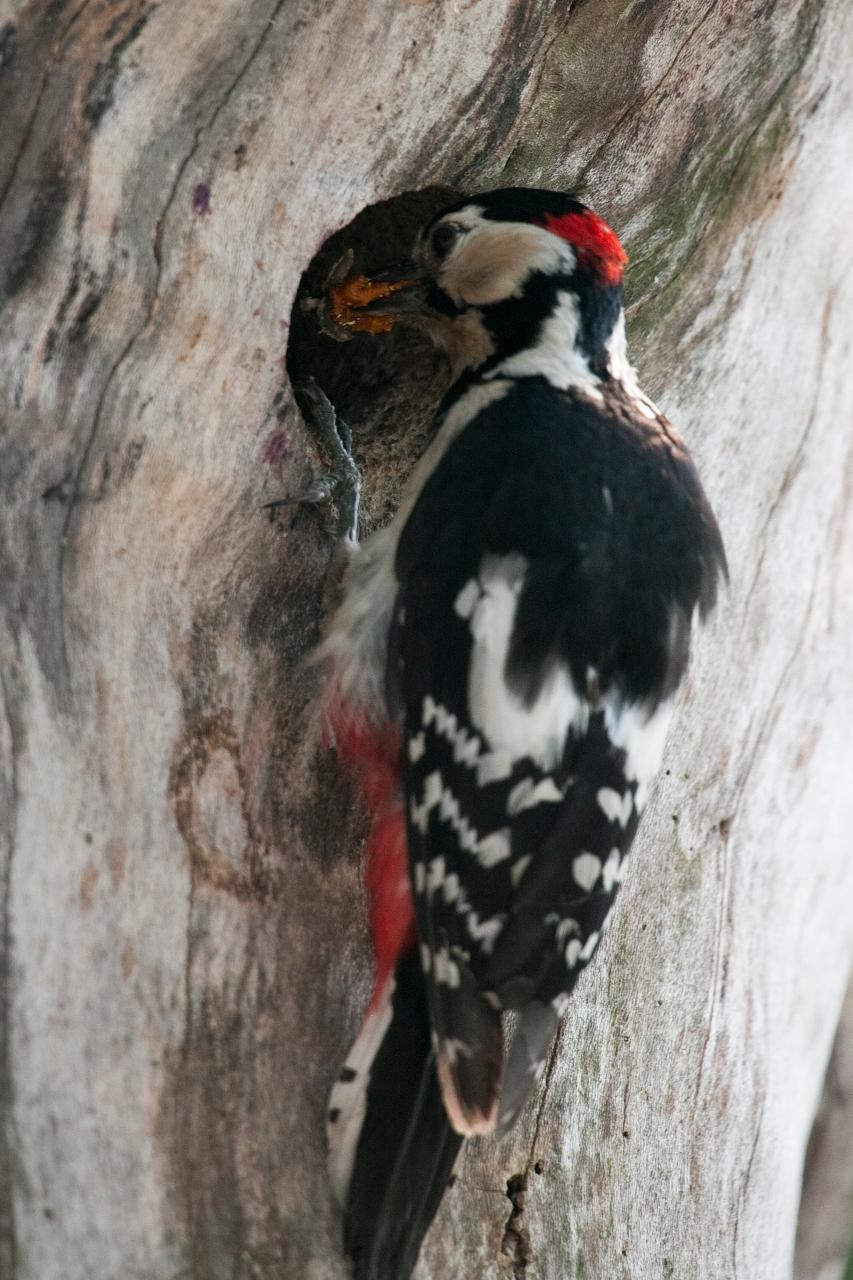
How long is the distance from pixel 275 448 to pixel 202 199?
0.33m

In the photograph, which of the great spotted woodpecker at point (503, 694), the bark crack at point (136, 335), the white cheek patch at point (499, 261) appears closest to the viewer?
the bark crack at point (136, 335)

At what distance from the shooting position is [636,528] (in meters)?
2.20

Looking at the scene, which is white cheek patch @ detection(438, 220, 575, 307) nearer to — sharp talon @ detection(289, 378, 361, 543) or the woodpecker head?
the woodpecker head

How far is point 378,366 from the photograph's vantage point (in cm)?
277

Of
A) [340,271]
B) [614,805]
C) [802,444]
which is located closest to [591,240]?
[340,271]

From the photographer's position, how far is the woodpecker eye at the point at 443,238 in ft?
7.84

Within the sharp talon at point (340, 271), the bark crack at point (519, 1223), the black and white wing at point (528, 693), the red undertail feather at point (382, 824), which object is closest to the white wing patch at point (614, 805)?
the black and white wing at point (528, 693)

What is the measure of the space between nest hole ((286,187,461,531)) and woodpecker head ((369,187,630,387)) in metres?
0.11

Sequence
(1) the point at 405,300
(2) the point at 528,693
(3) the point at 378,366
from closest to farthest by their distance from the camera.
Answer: (2) the point at 528,693 → (1) the point at 405,300 → (3) the point at 378,366

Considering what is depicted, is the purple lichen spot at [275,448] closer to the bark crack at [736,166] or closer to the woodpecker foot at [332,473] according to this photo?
the woodpecker foot at [332,473]

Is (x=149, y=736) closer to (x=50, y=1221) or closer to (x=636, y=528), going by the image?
(x=50, y=1221)

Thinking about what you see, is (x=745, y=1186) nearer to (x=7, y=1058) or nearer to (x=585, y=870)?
(x=585, y=870)

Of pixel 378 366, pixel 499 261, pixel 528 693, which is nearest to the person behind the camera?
pixel 528 693

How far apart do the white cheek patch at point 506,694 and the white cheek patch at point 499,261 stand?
1.71ft
